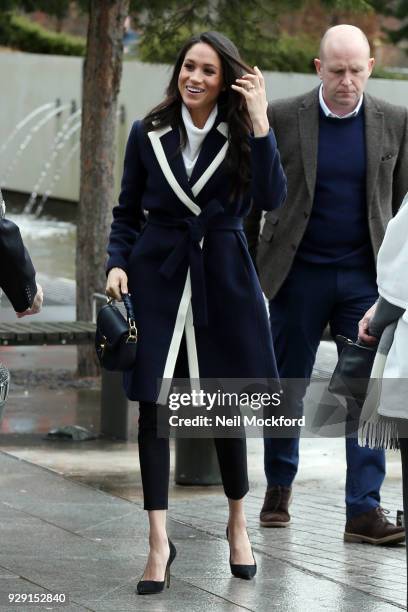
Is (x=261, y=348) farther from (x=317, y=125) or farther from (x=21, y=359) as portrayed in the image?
(x=21, y=359)

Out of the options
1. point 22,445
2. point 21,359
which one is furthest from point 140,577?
point 21,359

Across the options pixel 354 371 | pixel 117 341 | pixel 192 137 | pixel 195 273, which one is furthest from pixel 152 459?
pixel 192 137

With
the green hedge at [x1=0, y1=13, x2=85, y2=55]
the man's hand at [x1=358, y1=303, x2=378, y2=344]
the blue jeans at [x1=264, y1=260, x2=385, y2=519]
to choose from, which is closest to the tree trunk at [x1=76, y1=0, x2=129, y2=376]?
the blue jeans at [x1=264, y1=260, x2=385, y2=519]

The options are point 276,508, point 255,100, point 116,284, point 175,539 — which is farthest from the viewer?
point 276,508

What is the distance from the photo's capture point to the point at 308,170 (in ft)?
19.1

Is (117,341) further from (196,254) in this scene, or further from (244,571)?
(244,571)

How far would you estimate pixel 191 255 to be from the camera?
513cm

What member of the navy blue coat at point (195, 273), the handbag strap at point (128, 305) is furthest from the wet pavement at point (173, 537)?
the handbag strap at point (128, 305)

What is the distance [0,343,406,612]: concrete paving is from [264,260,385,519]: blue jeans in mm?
248

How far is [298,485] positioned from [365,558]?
140 cm

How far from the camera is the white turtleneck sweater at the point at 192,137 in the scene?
5.20 m

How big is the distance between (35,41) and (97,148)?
57.8 feet

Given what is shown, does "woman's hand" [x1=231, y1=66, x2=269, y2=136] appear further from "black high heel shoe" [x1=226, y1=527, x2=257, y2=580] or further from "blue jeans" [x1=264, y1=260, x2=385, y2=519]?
"black high heel shoe" [x1=226, y1=527, x2=257, y2=580]

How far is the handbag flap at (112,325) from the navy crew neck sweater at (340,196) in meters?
1.07
